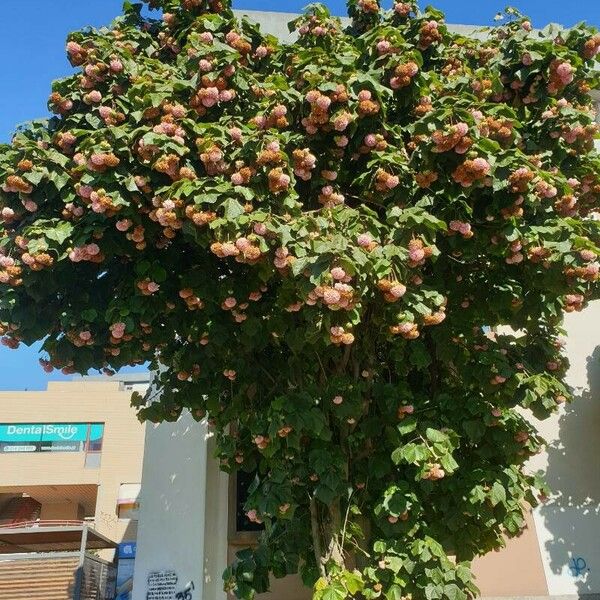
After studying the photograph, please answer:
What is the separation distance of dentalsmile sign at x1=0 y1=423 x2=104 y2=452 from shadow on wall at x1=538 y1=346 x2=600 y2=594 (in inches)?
871

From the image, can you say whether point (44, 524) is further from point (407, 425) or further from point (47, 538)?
point (407, 425)

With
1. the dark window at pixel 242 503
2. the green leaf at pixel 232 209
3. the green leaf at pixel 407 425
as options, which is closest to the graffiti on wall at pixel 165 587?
the dark window at pixel 242 503

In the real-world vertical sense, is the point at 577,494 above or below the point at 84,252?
below

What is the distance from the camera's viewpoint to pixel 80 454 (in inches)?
1047

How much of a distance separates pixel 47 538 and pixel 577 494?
809cm

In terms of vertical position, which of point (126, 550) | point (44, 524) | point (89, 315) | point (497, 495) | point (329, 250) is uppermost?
point (89, 315)

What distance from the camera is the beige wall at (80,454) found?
83.4 feet

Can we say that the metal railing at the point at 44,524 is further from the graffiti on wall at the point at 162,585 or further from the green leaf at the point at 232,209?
the green leaf at the point at 232,209

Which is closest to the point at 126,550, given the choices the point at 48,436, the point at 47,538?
the point at 47,538

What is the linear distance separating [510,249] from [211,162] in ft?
8.31

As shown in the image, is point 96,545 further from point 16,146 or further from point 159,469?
point 16,146

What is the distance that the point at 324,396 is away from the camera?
19.2 ft

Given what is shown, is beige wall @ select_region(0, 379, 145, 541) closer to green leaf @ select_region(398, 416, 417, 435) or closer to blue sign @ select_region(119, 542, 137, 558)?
blue sign @ select_region(119, 542, 137, 558)

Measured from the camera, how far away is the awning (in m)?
9.16
